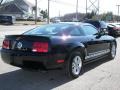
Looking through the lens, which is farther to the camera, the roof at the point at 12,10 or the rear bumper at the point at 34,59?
the roof at the point at 12,10

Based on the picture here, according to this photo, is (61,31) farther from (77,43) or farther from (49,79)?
(49,79)

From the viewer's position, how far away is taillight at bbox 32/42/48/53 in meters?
6.63

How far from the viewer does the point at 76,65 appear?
24.5 ft

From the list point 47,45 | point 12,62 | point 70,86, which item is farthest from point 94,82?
point 12,62

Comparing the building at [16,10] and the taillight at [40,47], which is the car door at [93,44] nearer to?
the taillight at [40,47]

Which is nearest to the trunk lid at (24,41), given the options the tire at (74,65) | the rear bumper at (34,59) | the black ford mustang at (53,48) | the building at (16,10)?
the black ford mustang at (53,48)

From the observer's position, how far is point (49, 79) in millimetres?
7191

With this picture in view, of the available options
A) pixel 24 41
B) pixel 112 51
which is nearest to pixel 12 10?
pixel 112 51

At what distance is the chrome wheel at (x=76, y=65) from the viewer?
7.34 meters

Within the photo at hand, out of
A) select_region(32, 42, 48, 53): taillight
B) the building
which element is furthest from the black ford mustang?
the building

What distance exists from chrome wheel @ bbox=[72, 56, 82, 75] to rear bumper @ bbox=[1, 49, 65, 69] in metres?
0.52

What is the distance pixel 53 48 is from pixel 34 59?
0.51m

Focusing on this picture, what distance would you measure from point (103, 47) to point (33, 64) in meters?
3.32

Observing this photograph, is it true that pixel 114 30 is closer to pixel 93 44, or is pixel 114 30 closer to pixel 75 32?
pixel 93 44
